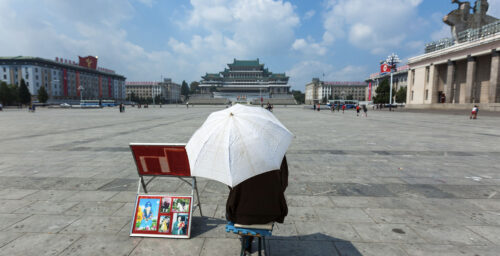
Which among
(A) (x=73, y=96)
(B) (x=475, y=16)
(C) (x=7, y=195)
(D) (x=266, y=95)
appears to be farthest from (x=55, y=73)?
(B) (x=475, y=16)

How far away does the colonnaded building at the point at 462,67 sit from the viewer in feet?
109

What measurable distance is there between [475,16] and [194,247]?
56418 millimetres

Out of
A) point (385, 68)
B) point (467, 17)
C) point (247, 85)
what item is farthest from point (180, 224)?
point (247, 85)

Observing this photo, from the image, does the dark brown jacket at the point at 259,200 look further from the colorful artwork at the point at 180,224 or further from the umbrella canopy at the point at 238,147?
the colorful artwork at the point at 180,224

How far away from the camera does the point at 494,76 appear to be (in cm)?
3272

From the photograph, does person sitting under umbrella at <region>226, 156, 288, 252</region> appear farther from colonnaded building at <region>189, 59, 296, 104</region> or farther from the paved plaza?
colonnaded building at <region>189, 59, 296, 104</region>

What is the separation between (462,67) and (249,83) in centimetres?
7682

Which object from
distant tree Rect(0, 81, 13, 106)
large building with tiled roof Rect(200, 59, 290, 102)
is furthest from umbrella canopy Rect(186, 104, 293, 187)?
large building with tiled roof Rect(200, 59, 290, 102)

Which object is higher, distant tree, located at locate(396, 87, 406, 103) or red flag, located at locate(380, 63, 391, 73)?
red flag, located at locate(380, 63, 391, 73)

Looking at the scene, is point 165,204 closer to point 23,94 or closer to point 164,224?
point 164,224

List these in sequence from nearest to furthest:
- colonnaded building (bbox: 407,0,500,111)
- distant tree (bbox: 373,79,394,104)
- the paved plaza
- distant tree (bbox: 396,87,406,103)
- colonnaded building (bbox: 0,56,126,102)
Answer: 1. the paved plaza
2. colonnaded building (bbox: 407,0,500,111)
3. distant tree (bbox: 373,79,394,104)
4. distant tree (bbox: 396,87,406,103)
5. colonnaded building (bbox: 0,56,126,102)

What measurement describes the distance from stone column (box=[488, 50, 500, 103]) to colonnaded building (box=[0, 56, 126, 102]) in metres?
87.4

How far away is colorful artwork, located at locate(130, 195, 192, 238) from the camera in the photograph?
10.3ft

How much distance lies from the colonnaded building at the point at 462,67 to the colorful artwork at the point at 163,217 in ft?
134
